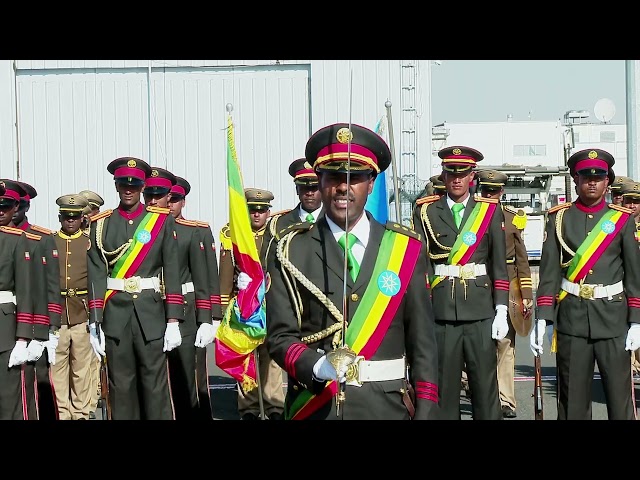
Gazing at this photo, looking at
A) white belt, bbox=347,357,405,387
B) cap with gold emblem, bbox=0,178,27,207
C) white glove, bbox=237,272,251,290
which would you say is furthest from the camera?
cap with gold emblem, bbox=0,178,27,207

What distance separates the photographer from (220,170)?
20391mm

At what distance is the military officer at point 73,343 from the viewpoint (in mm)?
10156

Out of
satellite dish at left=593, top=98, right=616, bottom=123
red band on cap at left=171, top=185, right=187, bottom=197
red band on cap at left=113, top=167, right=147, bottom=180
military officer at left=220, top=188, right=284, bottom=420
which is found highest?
satellite dish at left=593, top=98, right=616, bottom=123

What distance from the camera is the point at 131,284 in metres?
7.86

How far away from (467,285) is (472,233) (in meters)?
0.37

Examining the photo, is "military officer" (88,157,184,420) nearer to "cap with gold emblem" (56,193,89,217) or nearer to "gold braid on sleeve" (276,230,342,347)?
"cap with gold emblem" (56,193,89,217)

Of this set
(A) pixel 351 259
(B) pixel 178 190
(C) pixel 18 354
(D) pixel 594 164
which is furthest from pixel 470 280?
(A) pixel 351 259

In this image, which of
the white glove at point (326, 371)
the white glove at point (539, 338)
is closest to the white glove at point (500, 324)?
the white glove at point (539, 338)

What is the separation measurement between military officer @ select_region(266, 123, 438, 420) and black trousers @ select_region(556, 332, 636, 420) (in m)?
3.34

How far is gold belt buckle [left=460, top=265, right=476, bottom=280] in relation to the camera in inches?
310

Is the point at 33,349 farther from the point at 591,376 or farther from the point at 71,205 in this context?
the point at 71,205

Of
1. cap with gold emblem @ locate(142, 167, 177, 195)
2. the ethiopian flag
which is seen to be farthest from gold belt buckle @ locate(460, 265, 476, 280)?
cap with gold emblem @ locate(142, 167, 177, 195)

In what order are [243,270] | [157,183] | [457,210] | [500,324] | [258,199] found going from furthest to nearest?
[258,199] → [157,183] → [457,210] → [500,324] → [243,270]
